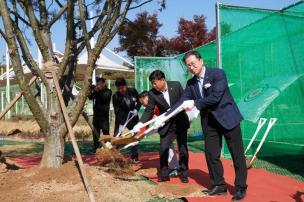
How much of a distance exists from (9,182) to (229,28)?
206 inches

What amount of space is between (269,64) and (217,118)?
3850 mm

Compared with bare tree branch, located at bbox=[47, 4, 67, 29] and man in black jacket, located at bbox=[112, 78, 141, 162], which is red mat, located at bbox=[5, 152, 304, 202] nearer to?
man in black jacket, located at bbox=[112, 78, 141, 162]

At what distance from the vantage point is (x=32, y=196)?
5.09 metres

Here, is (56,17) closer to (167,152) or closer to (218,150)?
(167,152)

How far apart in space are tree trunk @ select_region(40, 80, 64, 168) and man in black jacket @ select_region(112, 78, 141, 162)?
88.4 inches

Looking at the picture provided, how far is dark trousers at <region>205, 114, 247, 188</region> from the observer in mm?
5047

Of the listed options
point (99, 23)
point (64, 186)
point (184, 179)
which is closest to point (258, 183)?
point (184, 179)

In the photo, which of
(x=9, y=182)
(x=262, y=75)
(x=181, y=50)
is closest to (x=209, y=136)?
(x=9, y=182)

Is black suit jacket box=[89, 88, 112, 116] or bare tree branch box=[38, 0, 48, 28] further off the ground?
bare tree branch box=[38, 0, 48, 28]

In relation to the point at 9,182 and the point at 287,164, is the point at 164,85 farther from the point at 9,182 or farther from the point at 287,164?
the point at 287,164

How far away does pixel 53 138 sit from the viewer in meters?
5.94

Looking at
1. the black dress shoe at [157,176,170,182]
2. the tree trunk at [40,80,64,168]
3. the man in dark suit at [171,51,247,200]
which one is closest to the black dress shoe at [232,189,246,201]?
the man in dark suit at [171,51,247,200]

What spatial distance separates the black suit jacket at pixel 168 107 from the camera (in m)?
6.25

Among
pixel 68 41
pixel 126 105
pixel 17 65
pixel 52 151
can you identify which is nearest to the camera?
pixel 17 65
